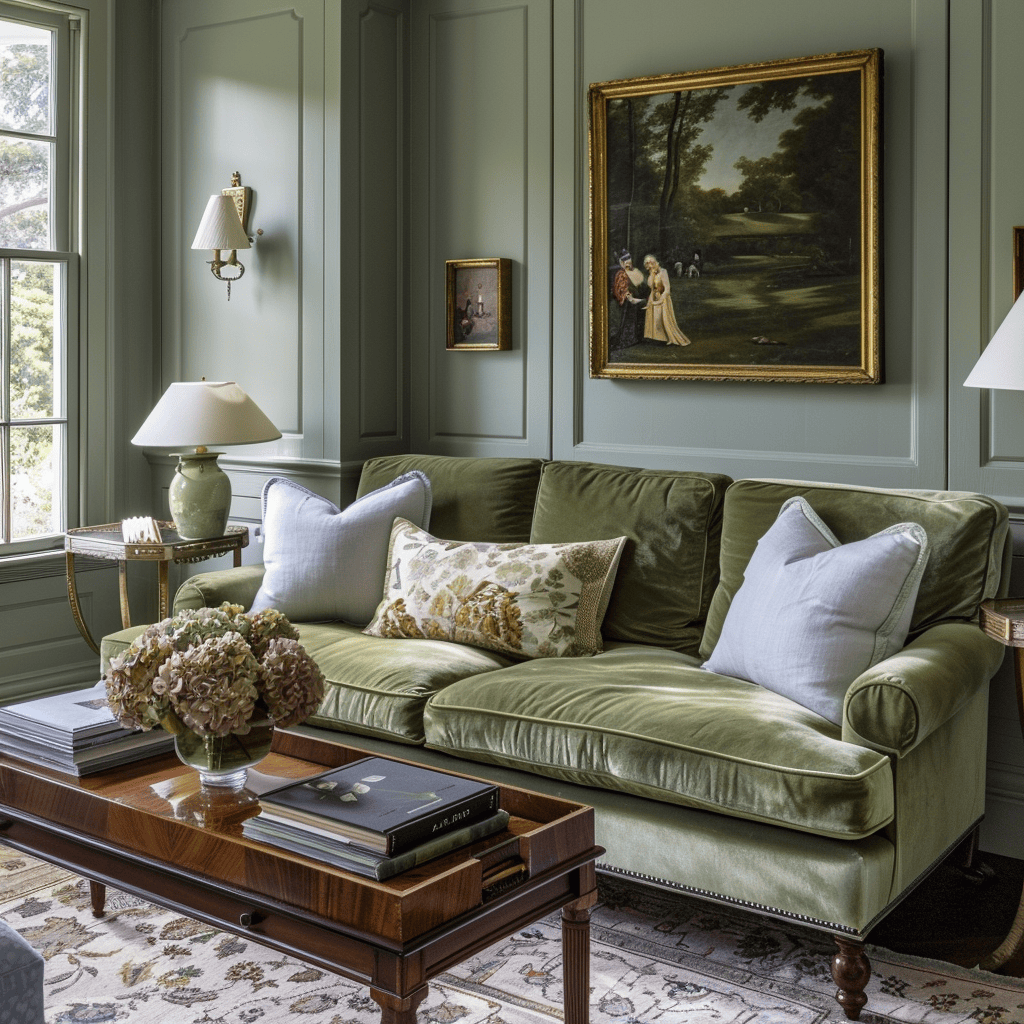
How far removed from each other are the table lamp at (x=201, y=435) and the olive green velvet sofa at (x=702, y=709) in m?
0.34

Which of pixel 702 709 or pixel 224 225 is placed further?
pixel 224 225

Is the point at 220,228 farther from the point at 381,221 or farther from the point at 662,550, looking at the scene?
the point at 662,550

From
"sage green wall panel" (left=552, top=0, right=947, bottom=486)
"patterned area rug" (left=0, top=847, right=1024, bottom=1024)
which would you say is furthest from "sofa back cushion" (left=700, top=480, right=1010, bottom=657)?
"patterned area rug" (left=0, top=847, right=1024, bottom=1024)

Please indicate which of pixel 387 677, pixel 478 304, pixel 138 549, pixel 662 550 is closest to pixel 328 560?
pixel 387 677

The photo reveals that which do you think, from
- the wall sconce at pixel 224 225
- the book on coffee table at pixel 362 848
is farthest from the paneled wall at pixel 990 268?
the wall sconce at pixel 224 225

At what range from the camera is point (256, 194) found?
14.0 ft

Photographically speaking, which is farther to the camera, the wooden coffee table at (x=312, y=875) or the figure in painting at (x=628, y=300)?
the figure in painting at (x=628, y=300)

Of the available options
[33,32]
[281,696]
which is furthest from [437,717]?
[33,32]

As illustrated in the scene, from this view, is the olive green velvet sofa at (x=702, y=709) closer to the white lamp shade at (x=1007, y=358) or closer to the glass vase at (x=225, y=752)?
the white lamp shade at (x=1007, y=358)

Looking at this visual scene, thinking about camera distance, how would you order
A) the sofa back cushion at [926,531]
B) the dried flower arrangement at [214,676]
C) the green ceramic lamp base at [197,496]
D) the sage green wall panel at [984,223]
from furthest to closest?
the green ceramic lamp base at [197,496]
the sage green wall panel at [984,223]
the sofa back cushion at [926,531]
the dried flower arrangement at [214,676]

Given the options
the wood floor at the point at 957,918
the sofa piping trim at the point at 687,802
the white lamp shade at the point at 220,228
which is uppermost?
the white lamp shade at the point at 220,228

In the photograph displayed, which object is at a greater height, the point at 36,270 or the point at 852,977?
the point at 36,270

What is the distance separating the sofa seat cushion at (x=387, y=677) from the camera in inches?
114

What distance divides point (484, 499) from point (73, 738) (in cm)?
162
